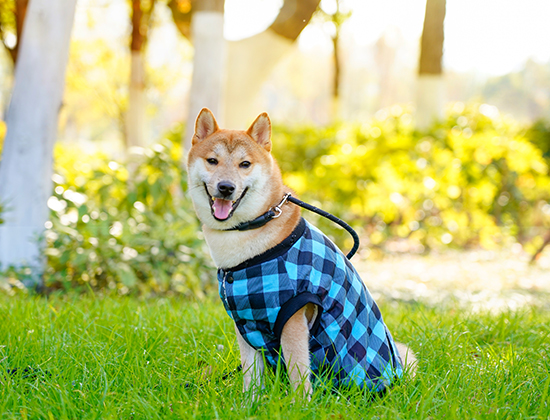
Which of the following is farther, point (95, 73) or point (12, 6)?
point (95, 73)

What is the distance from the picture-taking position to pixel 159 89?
17656mm

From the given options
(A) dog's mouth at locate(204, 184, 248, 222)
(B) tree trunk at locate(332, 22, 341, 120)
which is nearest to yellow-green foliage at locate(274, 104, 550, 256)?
(A) dog's mouth at locate(204, 184, 248, 222)

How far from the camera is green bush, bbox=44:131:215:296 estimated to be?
447 centimetres

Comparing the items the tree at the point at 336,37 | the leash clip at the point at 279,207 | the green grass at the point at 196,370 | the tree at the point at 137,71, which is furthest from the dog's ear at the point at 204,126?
the tree at the point at 336,37

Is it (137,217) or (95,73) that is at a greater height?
(95,73)

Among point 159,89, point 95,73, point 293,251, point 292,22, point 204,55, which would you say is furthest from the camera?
point 159,89

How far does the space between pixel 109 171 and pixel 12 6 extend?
21.6 feet

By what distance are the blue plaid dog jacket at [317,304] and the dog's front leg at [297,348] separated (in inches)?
2.0

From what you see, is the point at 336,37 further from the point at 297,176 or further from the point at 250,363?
the point at 250,363

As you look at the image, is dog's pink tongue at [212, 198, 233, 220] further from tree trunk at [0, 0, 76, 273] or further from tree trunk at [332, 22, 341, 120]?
tree trunk at [332, 22, 341, 120]

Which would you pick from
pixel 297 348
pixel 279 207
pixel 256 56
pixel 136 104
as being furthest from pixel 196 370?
pixel 136 104

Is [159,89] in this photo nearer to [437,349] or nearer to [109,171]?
[109,171]

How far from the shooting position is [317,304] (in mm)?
2084

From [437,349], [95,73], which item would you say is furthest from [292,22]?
[95,73]
